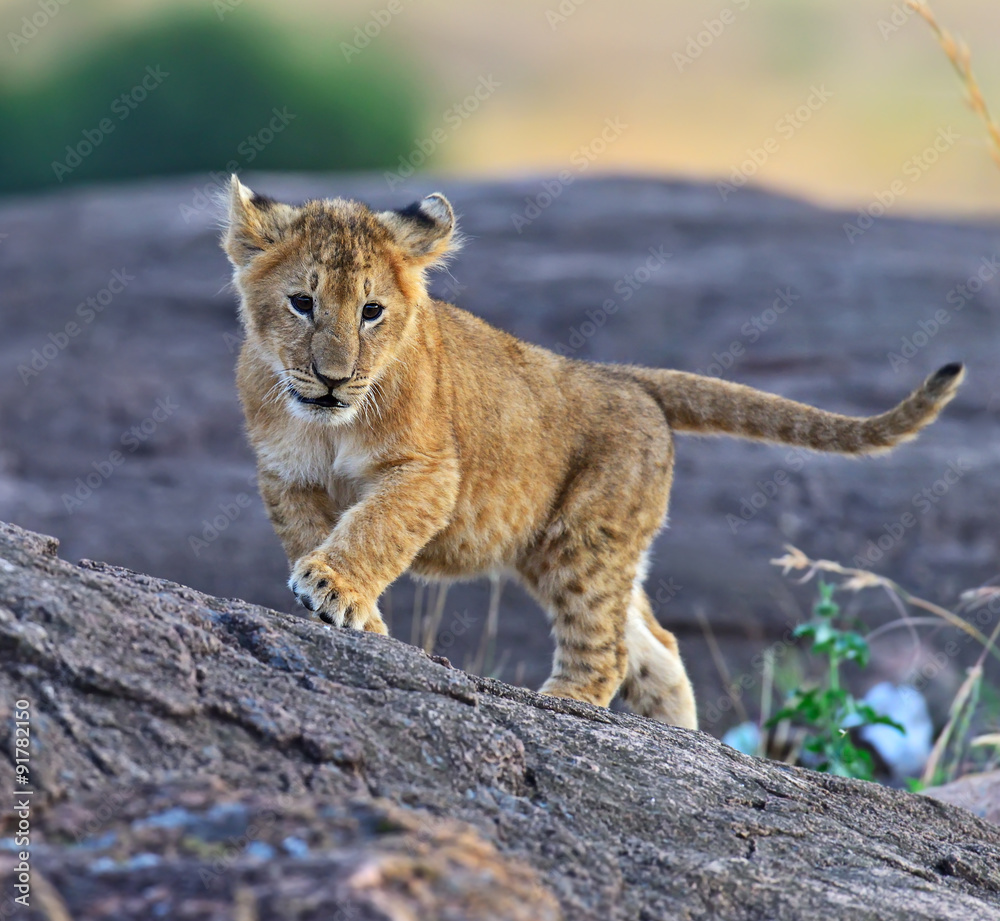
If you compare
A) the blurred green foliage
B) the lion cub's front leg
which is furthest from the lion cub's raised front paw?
the blurred green foliage

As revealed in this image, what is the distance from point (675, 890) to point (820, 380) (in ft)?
34.6

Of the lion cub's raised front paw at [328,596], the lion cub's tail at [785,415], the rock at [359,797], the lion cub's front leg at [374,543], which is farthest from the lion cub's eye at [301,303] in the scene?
the lion cub's tail at [785,415]

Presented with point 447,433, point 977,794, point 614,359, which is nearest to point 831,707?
point 977,794

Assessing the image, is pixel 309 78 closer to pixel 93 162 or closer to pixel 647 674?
pixel 93 162

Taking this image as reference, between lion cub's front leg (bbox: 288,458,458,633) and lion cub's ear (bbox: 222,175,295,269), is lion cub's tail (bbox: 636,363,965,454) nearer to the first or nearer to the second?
lion cub's front leg (bbox: 288,458,458,633)

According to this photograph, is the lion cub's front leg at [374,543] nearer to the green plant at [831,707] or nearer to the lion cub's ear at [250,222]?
the lion cub's ear at [250,222]

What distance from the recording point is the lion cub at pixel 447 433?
5.03m

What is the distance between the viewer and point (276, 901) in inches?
85.2

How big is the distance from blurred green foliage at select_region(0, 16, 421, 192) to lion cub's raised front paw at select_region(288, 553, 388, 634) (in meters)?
22.5

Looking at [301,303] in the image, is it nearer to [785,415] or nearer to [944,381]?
[785,415]

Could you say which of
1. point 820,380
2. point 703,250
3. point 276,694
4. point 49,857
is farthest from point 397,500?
point 703,250

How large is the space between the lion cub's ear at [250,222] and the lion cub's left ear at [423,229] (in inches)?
17.0

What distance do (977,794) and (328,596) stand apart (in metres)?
2.72

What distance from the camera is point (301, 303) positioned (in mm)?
5125
